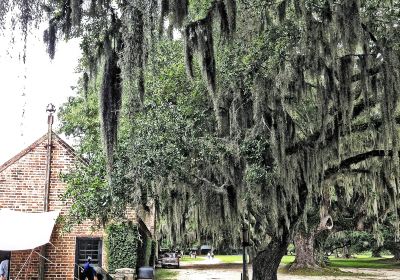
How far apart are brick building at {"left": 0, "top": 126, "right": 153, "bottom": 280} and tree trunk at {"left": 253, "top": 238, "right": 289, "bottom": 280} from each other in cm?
469

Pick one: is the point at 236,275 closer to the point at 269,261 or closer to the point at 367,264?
the point at 269,261

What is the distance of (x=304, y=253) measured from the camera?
2578 cm

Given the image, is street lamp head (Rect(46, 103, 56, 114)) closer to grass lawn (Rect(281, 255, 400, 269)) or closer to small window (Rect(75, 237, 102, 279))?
small window (Rect(75, 237, 102, 279))

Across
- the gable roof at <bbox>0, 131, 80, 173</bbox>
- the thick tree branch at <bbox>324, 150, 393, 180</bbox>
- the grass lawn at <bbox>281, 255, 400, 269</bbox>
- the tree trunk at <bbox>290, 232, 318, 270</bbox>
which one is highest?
the gable roof at <bbox>0, 131, 80, 173</bbox>

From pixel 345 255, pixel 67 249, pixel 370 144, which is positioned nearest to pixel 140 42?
pixel 370 144

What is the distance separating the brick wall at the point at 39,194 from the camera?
45.1ft

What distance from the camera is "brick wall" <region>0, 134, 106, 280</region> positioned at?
1375cm

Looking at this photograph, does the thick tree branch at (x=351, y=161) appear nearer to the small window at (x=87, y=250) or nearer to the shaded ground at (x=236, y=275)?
the small window at (x=87, y=250)

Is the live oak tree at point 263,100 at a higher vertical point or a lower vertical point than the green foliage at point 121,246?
higher

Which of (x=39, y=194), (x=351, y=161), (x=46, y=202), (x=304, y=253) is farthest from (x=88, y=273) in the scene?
(x=304, y=253)

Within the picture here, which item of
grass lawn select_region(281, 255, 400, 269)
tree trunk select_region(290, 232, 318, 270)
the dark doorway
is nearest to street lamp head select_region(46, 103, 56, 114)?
the dark doorway

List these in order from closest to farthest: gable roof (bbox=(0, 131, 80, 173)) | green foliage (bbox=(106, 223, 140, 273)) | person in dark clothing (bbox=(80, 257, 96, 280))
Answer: person in dark clothing (bbox=(80, 257, 96, 280))
gable roof (bbox=(0, 131, 80, 173))
green foliage (bbox=(106, 223, 140, 273))

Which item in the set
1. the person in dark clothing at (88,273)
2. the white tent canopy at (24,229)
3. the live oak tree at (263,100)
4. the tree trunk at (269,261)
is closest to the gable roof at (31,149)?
the white tent canopy at (24,229)

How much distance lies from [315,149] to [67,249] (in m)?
7.62
